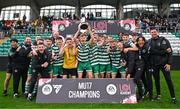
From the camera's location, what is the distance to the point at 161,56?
33.4 ft

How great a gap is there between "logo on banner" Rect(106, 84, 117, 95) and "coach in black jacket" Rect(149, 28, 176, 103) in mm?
1261

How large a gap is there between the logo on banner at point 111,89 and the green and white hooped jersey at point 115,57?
1.07 meters

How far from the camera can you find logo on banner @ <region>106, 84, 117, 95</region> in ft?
32.7

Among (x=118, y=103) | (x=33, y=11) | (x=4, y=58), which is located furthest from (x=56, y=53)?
(x=33, y=11)

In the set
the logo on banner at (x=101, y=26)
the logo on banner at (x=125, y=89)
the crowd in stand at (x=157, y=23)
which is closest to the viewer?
the logo on banner at (x=125, y=89)

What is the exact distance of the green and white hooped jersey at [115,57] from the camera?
35.7 feet

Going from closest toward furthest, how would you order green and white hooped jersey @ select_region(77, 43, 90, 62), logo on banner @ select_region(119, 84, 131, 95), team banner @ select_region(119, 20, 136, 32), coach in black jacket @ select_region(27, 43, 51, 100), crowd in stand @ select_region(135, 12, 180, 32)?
logo on banner @ select_region(119, 84, 131, 95)
coach in black jacket @ select_region(27, 43, 51, 100)
green and white hooped jersey @ select_region(77, 43, 90, 62)
team banner @ select_region(119, 20, 136, 32)
crowd in stand @ select_region(135, 12, 180, 32)

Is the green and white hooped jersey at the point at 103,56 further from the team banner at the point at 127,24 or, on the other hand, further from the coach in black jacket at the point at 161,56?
the team banner at the point at 127,24

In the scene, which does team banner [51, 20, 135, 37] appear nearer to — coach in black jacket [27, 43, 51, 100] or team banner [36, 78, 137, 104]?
coach in black jacket [27, 43, 51, 100]

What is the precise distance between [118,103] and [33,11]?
33534 mm

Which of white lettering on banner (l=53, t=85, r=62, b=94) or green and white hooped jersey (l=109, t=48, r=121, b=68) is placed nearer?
white lettering on banner (l=53, t=85, r=62, b=94)

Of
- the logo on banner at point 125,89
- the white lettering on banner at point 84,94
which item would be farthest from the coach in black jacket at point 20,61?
the logo on banner at point 125,89

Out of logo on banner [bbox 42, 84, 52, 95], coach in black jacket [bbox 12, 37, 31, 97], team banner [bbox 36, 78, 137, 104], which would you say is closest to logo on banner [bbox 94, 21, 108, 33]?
coach in black jacket [bbox 12, 37, 31, 97]

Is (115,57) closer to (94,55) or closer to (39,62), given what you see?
(94,55)
